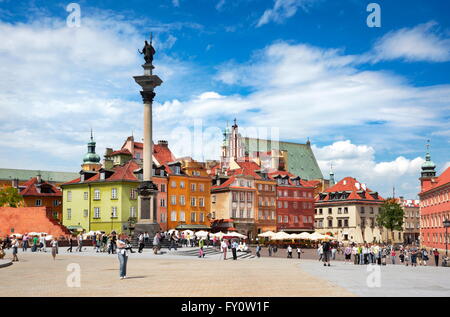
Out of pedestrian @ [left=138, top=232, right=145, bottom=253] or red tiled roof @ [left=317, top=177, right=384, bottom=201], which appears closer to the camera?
pedestrian @ [left=138, top=232, right=145, bottom=253]

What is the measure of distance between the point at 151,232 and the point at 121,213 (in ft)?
96.1

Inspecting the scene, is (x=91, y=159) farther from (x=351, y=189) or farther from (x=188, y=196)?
(x=351, y=189)

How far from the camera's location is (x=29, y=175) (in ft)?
547

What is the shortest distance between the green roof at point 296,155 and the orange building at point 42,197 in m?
48.7

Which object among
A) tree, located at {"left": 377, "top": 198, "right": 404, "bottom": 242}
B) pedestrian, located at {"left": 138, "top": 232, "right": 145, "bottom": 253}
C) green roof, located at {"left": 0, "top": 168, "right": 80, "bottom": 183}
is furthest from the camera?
green roof, located at {"left": 0, "top": 168, "right": 80, "bottom": 183}

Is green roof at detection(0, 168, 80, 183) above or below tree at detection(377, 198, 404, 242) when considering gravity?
above

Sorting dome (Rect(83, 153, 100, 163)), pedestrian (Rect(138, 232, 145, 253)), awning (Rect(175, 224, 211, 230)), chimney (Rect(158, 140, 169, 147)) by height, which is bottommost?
pedestrian (Rect(138, 232, 145, 253))

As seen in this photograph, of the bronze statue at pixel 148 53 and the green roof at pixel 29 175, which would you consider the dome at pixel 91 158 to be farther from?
the bronze statue at pixel 148 53

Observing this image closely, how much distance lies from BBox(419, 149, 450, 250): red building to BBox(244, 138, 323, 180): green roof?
39419 mm

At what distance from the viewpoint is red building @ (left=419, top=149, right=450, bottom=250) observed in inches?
3209

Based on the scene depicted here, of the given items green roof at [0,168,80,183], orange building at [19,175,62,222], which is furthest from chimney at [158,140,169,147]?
green roof at [0,168,80,183]

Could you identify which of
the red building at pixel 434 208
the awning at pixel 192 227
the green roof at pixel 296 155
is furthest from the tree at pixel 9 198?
the red building at pixel 434 208

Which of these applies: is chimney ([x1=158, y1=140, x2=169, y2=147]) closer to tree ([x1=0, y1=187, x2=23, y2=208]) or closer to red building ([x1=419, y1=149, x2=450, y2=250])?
tree ([x1=0, y1=187, x2=23, y2=208])

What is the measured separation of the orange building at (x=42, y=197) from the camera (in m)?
104
